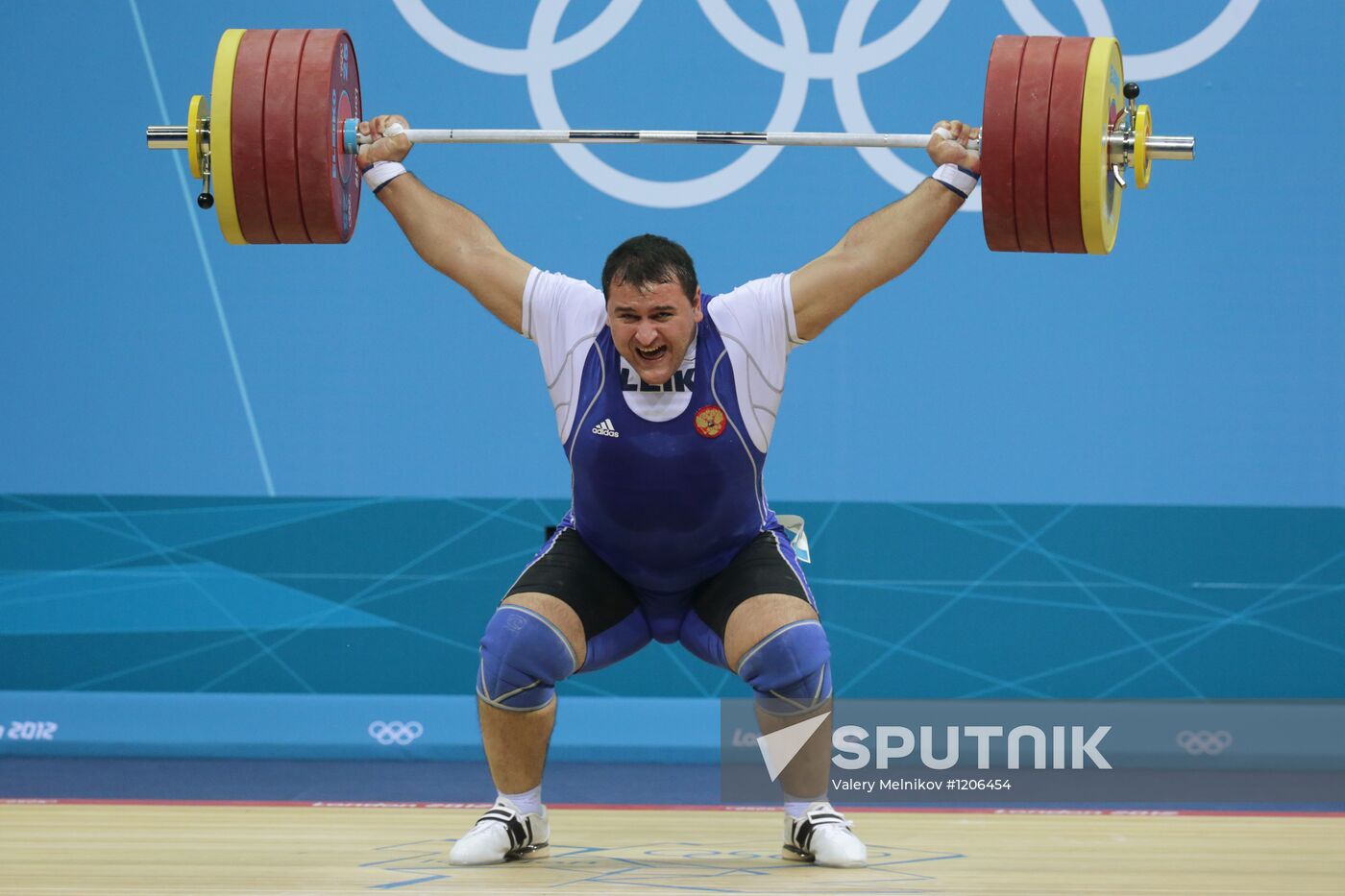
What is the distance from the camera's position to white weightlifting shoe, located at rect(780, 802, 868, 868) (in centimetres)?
322

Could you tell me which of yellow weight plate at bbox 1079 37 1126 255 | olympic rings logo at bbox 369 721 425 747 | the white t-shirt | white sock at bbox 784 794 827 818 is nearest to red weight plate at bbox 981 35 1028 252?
yellow weight plate at bbox 1079 37 1126 255

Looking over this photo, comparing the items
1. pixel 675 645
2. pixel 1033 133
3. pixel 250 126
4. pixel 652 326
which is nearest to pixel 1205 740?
pixel 675 645

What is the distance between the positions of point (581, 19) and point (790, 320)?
7.04 ft

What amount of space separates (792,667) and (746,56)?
8.32ft

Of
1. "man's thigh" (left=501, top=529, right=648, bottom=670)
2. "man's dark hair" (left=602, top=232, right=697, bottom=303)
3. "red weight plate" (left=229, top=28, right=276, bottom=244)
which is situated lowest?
"man's thigh" (left=501, top=529, right=648, bottom=670)

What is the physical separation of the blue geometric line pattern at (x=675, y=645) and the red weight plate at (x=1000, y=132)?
1.95m

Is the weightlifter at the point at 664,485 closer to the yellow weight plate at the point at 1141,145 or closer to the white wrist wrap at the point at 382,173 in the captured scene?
the white wrist wrap at the point at 382,173

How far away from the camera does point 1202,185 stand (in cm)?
516

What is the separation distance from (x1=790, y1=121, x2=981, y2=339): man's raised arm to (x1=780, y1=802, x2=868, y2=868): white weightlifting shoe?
0.92 meters

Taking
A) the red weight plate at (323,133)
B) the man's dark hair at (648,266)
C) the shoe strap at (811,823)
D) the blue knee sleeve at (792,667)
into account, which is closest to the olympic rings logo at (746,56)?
the red weight plate at (323,133)

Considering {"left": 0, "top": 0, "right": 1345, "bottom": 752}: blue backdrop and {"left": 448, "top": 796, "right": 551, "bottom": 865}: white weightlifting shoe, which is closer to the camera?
{"left": 448, "top": 796, "right": 551, "bottom": 865}: white weightlifting shoe

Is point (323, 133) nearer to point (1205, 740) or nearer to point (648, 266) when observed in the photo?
point (648, 266)

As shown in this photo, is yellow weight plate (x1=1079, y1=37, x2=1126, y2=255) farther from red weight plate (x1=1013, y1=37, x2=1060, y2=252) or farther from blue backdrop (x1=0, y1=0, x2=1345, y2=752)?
blue backdrop (x1=0, y1=0, x2=1345, y2=752)

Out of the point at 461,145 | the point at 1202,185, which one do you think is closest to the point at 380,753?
the point at 461,145
